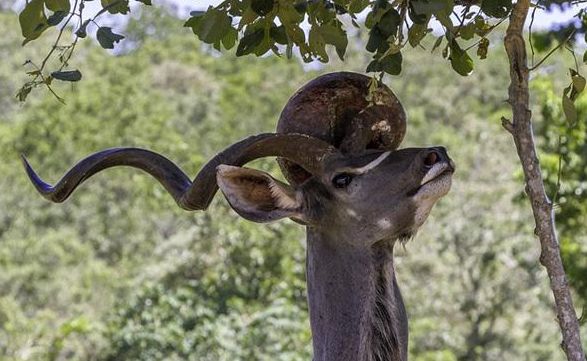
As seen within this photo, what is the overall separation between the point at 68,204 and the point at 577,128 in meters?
23.7

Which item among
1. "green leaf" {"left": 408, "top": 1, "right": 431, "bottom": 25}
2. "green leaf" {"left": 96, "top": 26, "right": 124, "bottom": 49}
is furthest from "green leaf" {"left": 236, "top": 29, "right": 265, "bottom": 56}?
"green leaf" {"left": 408, "top": 1, "right": 431, "bottom": 25}

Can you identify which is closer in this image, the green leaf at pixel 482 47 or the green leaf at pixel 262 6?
the green leaf at pixel 262 6

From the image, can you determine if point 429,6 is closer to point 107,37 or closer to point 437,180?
point 437,180

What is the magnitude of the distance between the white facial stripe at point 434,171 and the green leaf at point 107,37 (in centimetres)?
114

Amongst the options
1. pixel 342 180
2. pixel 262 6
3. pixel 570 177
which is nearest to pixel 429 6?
pixel 262 6

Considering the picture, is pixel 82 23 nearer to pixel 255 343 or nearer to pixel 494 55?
pixel 255 343

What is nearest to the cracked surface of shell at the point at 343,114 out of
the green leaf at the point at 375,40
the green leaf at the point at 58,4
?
the green leaf at the point at 375,40

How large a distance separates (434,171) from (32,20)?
142cm

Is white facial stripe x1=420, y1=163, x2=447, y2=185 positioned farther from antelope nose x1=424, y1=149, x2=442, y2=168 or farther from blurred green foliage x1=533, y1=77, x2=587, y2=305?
blurred green foliage x1=533, y1=77, x2=587, y2=305

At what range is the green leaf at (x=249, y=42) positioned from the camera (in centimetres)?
441

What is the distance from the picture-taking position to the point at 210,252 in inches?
811

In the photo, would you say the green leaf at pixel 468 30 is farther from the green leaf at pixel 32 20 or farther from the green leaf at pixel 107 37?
the green leaf at pixel 32 20

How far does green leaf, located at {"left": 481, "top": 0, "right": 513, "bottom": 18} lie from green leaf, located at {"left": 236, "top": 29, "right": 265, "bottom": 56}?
76 cm

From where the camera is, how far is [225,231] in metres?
19.3
